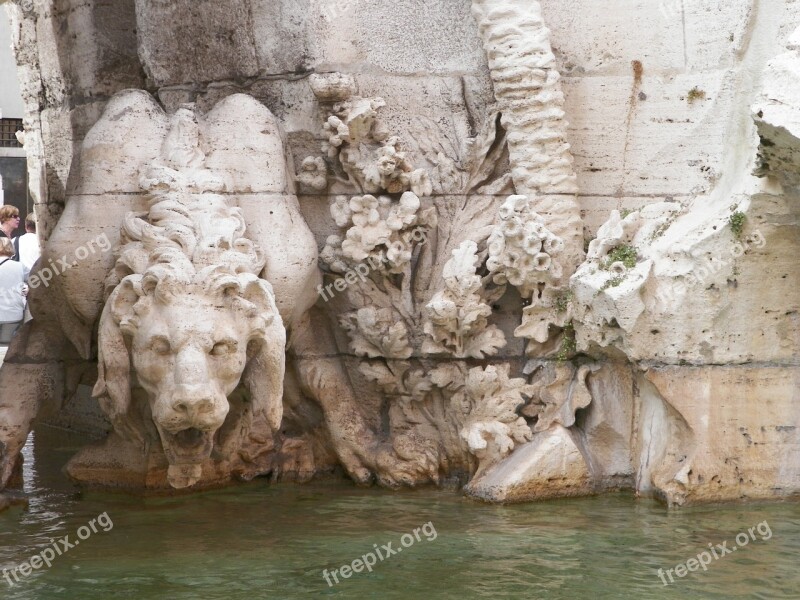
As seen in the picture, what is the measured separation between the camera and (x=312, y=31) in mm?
7070

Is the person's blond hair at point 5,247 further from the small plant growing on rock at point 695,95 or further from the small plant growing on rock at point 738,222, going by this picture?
the small plant growing on rock at point 738,222

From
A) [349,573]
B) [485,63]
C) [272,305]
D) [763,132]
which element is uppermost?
[485,63]

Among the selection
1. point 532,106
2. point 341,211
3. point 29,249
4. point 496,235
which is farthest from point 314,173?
point 29,249

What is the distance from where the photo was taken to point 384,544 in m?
5.93

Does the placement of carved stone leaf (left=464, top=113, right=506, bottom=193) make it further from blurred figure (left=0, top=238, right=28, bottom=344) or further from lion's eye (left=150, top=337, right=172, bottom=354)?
blurred figure (left=0, top=238, right=28, bottom=344)

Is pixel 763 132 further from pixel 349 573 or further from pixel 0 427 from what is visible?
pixel 0 427

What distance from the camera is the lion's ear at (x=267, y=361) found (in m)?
6.30

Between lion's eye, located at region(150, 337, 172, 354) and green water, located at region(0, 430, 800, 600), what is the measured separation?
0.79 meters

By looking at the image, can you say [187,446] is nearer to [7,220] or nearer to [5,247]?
[5,247]

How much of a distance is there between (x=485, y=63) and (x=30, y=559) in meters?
3.18

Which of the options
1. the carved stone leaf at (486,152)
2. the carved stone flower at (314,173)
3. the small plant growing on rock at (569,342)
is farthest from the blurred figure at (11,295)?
the small plant growing on rock at (569,342)

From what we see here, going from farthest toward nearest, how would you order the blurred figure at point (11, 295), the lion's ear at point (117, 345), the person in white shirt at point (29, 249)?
the person in white shirt at point (29, 249)
the blurred figure at point (11, 295)
the lion's ear at point (117, 345)

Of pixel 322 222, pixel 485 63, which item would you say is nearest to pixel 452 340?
pixel 322 222

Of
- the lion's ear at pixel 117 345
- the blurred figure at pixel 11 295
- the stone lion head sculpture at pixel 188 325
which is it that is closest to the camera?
the stone lion head sculpture at pixel 188 325
